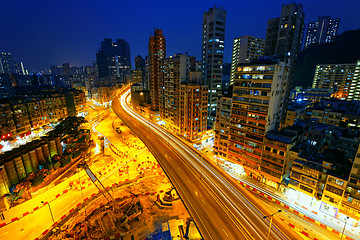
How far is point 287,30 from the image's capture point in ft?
226

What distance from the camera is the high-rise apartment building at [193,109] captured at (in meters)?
77.8

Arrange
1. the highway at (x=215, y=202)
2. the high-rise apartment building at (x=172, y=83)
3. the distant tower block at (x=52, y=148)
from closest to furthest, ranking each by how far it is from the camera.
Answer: the highway at (x=215, y=202)
the distant tower block at (x=52, y=148)
the high-rise apartment building at (x=172, y=83)

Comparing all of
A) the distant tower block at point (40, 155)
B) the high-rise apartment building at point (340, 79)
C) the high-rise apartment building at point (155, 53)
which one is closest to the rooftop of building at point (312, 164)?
the distant tower block at point (40, 155)

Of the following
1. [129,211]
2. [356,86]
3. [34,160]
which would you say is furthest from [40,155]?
[356,86]

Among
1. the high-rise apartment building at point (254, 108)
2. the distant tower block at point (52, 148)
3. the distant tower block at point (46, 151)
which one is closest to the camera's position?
the high-rise apartment building at point (254, 108)

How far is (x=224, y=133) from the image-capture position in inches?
2566

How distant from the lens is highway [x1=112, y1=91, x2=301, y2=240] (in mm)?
32969

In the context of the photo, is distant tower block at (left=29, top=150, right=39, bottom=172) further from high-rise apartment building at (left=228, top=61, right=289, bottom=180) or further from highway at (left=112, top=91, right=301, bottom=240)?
high-rise apartment building at (left=228, top=61, right=289, bottom=180)

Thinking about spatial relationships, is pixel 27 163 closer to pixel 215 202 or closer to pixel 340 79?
pixel 215 202

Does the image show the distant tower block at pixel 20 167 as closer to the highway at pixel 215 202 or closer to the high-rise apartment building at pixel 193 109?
the highway at pixel 215 202

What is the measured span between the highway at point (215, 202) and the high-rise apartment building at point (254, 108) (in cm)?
1515

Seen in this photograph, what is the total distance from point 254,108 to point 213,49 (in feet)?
170

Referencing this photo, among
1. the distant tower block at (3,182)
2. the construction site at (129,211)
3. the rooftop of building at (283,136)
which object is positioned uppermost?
the rooftop of building at (283,136)

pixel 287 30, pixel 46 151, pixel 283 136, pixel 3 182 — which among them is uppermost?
pixel 287 30
